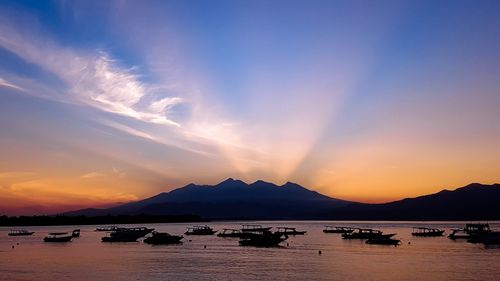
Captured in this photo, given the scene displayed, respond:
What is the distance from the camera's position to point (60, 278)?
41.3 m

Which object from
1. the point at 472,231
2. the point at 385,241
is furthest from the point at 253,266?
the point at 472,231

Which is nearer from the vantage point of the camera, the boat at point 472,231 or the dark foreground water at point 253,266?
the dark foreground water at point 253,266

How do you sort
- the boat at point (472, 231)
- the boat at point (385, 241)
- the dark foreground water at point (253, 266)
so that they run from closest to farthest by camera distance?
1. the dark foreground water at point (253, 266)
2. the boat at point (385, 241)
3. the boat at point (472, 231)

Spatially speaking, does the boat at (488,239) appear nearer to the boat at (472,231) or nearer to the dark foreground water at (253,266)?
the boat at (472,231)

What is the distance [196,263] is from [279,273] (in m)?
12.2

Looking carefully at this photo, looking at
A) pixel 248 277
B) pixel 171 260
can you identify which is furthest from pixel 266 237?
pixel 248 277

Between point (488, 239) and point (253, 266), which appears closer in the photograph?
point (253, 266)

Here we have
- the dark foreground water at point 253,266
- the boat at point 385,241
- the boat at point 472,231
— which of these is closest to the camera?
the dark foreground water at point 253,266

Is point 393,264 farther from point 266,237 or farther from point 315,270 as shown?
point 266,237

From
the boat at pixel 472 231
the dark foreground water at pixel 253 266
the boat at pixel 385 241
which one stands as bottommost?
the dark foreground water at pixel 253 266

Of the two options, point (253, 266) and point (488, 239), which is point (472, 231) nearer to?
point (488, 239)

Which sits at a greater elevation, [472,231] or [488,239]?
[472,231]

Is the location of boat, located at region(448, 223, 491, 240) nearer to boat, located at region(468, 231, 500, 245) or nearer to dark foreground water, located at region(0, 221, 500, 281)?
boat, located at region(468, 231, 500, 245)

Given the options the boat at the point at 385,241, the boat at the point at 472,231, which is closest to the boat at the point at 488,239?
the boat at the point at 472,231
